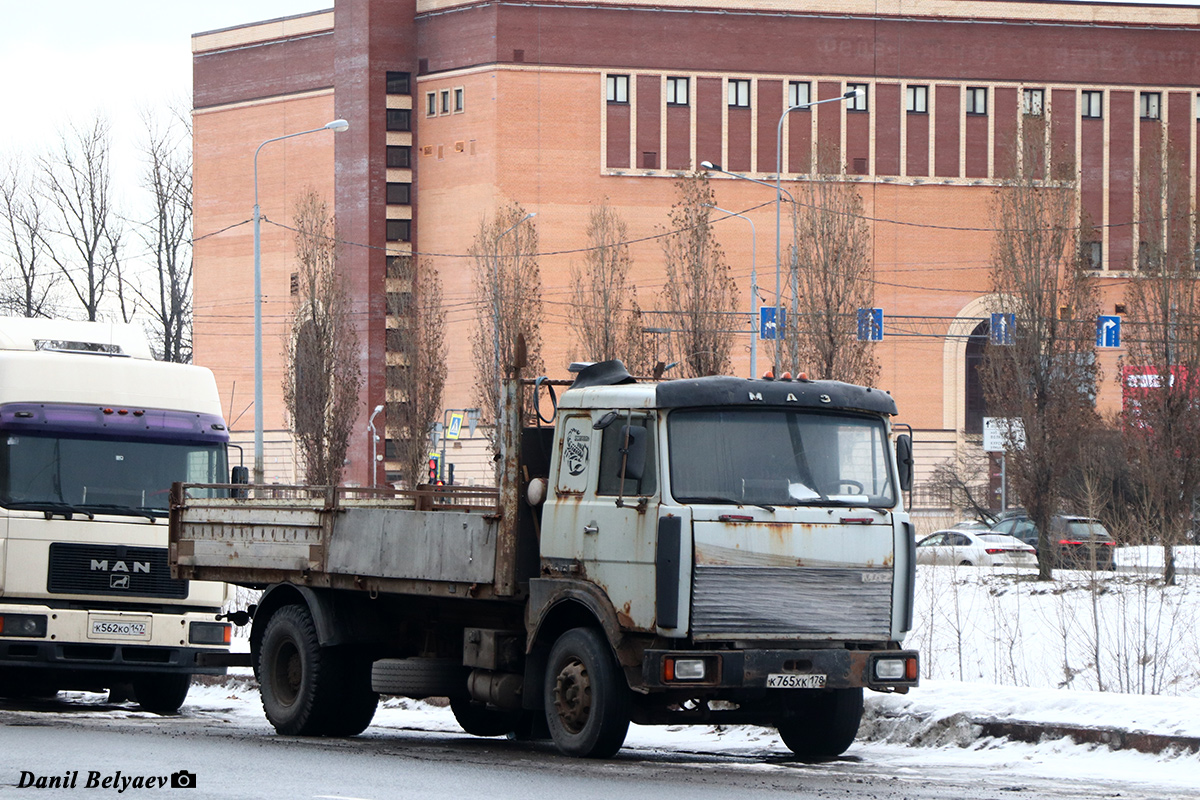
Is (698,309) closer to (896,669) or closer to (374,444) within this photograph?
(374,444)

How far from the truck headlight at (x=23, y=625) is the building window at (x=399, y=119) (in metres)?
58.6

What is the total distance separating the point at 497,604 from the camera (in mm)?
12539

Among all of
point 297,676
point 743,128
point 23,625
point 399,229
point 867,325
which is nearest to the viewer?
point 297,676

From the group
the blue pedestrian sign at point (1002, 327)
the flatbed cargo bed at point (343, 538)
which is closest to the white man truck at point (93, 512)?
the flatbed cargo bed at point (343, 538)

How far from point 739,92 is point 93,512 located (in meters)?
56.4

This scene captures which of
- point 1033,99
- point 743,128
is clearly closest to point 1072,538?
point 743,128

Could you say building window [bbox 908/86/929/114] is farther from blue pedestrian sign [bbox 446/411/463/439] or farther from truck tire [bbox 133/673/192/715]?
truck tire [bbox 133/673/192/715]

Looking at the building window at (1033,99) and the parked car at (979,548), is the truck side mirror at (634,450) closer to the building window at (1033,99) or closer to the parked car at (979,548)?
the parked car at (979,548)

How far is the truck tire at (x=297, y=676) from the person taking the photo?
1382 cm

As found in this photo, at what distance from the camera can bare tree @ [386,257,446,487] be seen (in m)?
59.8

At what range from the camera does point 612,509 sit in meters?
11.4

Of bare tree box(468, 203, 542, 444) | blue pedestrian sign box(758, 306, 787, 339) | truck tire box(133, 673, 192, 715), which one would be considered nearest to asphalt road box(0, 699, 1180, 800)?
truck tire box(133, 673, 192, 715)

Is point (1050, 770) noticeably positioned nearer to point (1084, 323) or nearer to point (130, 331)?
point (130, 331)

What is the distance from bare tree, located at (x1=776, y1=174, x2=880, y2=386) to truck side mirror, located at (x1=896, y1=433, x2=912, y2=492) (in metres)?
38.6
